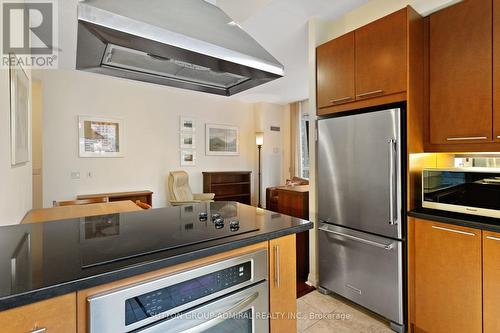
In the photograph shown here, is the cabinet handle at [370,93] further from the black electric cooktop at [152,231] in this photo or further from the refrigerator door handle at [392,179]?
the black electric cooktop at [152,231]

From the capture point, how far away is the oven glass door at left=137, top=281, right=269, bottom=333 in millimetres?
888

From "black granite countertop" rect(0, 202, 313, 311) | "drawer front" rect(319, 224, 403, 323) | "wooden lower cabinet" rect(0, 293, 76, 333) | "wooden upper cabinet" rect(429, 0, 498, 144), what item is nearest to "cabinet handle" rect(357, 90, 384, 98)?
"wooden upper cabinet" rect(429, 0, 498, 144)

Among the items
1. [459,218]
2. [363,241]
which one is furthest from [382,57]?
[363,241]

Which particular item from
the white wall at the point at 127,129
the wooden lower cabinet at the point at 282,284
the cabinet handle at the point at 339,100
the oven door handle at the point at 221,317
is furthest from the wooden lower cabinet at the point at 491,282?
the white wall at the point at 127,129

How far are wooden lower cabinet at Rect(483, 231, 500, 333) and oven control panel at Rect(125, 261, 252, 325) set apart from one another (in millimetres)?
1481

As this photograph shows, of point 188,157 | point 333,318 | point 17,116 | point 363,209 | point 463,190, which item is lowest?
point 333,318

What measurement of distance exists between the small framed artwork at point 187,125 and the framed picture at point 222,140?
1.17ft

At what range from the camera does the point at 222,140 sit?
596cm

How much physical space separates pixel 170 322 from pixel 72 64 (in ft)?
14.6

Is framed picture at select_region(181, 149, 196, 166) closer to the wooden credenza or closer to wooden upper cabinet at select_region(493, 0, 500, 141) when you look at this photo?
the wooden credenza

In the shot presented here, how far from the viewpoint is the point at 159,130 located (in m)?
5.08

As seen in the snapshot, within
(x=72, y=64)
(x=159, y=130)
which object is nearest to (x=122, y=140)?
(x=159, y=130)

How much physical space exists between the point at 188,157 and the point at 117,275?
482 centimetres

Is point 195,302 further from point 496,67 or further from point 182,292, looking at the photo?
point 496,67
